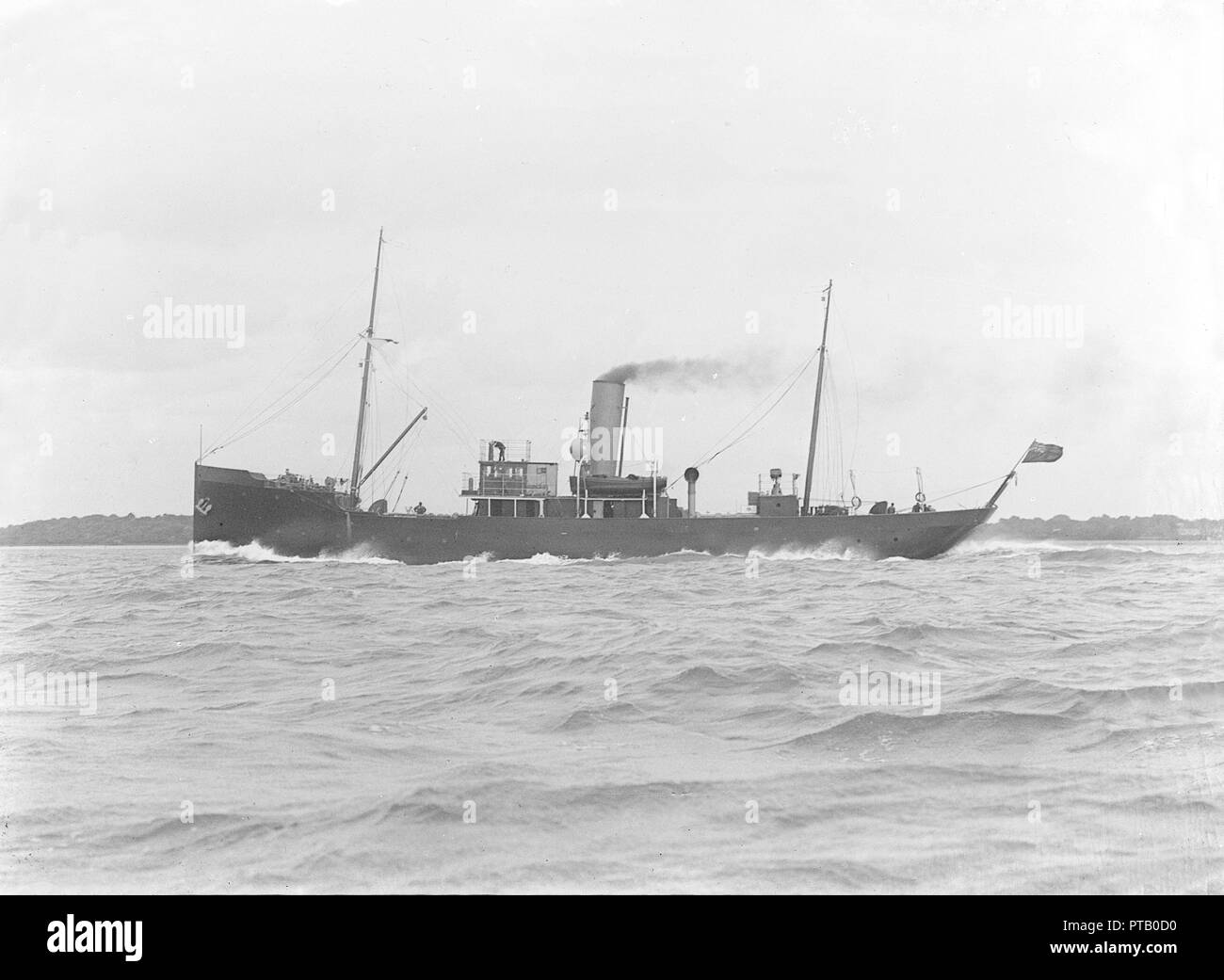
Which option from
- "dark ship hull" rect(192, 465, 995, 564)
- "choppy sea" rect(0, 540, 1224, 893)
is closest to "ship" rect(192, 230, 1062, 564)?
"dark ship hull" rect(192, 465, 995, 564)

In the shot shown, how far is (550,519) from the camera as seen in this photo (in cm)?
4481

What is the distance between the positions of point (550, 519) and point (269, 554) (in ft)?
43.0

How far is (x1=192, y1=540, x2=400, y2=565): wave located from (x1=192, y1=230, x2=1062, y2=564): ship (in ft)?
0.48

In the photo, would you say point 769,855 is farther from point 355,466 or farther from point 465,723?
point 355,466

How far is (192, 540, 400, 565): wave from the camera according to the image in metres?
46.0

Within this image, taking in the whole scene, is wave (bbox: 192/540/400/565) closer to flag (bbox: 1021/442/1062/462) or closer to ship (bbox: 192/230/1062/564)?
ship (bbox: 192/230/1062/564)

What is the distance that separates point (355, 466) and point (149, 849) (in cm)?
4164

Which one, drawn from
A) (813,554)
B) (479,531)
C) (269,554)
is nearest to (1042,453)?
(813,554)

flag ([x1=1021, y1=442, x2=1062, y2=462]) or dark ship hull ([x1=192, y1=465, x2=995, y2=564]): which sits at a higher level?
flag ([x1=1021, y1=442, x2=1062, y2=462])

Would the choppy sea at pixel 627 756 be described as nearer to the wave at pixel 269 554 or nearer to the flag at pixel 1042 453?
the flag at pixel 1042 453

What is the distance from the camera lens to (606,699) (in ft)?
36.1

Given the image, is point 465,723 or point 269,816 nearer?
point 269,816

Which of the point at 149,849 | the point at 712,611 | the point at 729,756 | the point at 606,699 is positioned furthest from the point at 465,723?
the point at 712,611
